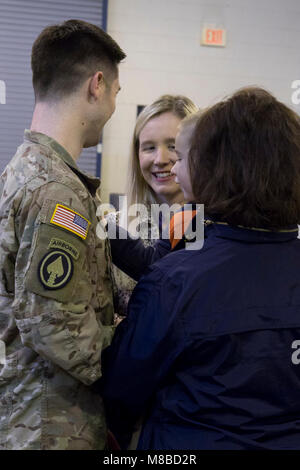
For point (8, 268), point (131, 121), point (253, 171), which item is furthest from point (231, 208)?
point (131, 121)

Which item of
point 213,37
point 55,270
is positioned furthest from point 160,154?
point 213,37

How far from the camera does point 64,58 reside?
3.90 feet

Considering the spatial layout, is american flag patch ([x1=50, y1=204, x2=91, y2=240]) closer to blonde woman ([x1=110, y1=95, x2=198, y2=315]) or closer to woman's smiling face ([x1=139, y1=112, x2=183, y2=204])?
blonde woman ([x1=110, y1=95, x2=198, y2=315])

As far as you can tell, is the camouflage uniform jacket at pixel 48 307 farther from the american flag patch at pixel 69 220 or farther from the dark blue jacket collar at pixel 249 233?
the dark blue jacket collar at pixel 249 233

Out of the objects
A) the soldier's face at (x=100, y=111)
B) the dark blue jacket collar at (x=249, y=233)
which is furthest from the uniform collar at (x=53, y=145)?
the dark blue jacket collar at (x=249, y=233)

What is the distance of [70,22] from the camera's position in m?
1.22

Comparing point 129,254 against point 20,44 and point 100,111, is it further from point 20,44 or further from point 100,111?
point 20,44

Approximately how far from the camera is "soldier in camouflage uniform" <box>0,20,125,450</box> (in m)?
0.96

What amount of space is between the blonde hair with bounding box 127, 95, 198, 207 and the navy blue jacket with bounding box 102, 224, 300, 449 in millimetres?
990

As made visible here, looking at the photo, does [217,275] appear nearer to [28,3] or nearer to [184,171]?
[184,171]

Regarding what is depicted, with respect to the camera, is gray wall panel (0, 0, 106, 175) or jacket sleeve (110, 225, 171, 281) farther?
gray wall panel (0, 0, 106, 175)

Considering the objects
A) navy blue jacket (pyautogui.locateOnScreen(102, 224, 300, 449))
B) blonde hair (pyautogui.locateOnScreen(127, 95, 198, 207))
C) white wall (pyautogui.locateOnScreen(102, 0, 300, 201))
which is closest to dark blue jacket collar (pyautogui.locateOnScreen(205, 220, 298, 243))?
navy blue jacket (pyautogui.locateOnScreen(102, 224, 300, 449))

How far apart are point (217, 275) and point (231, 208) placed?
5.8 inches

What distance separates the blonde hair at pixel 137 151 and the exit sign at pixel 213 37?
1.93m
